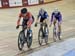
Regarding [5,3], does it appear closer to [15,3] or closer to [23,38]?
[15,3]

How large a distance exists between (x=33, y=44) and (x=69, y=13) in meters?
11.3

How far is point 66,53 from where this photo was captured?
1186 cm

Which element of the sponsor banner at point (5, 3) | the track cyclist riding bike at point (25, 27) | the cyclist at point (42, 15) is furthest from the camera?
the sponsor banner at point (5, 3)

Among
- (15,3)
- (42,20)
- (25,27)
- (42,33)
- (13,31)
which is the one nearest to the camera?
(25,27)

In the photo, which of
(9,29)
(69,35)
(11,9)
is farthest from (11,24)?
(11,9)

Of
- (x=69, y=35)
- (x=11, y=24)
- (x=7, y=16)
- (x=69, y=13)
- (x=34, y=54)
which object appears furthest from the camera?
(x=69, y=13)

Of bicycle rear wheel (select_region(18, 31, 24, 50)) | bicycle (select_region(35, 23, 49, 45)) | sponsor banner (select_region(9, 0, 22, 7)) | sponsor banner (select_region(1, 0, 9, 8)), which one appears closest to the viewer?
bicycle rear wheel (select_region(18, 31, 24, 50))

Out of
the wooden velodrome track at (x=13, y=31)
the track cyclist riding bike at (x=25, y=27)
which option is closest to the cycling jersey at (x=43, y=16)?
the track cyclist riding bike at (x=25, y=27)

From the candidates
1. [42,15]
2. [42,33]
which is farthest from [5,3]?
[42,15]

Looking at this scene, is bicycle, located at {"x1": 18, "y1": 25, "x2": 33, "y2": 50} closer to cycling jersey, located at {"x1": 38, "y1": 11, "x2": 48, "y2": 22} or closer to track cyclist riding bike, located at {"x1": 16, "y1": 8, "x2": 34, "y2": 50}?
track cyclist riding bike, located at {"x1": 16, "y1": 8, "x2": 34, "y2": 50}

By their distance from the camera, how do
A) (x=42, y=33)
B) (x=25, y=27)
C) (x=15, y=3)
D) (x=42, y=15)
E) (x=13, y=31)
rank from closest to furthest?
(x=25, y=27) < (x=42, y=15) < (x=42, y=33) < (x=13, y=31) < (x=15, y=3)

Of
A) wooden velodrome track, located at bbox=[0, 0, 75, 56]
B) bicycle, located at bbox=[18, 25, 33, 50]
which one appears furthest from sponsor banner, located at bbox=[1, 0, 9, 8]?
bicycle, located at bbox=[18, 25, 33, 50]

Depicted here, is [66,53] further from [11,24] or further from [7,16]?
[7,16]

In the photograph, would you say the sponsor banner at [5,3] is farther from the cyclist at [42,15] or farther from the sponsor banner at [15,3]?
the cyclist at [42,15]
